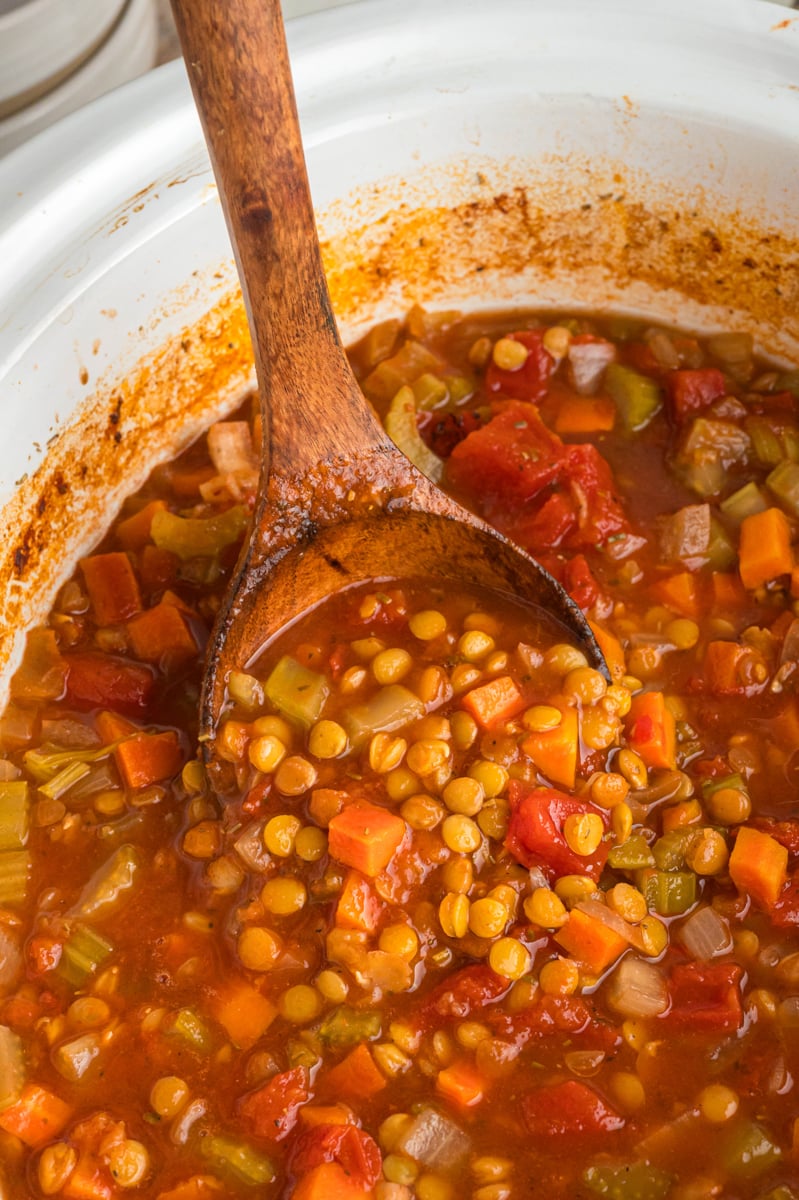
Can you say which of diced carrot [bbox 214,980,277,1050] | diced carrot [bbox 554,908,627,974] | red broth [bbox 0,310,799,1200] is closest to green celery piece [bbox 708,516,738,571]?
red broth [bbox 0,310,799,1200]

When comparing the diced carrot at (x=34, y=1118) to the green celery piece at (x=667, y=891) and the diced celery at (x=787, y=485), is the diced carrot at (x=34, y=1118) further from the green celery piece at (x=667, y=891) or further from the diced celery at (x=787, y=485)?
the diced celery at (x=787, y=485)

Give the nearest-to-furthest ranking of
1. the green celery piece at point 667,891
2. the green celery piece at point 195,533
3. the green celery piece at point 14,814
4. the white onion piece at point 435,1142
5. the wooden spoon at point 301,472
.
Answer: the wooden spoon at point 301,472 < the white onion piece at point 435,1142 < the green celery piece at point 667,891 < the green celery piece at point 14,814 < the green celery piece at point 195,533

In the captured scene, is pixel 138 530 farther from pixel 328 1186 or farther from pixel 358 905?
pixel 328 1186

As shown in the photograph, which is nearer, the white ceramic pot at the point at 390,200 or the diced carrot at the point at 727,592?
the white ceramic pot at the point at 390,200

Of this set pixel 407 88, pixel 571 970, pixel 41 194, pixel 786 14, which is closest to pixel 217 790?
pixel 571 970

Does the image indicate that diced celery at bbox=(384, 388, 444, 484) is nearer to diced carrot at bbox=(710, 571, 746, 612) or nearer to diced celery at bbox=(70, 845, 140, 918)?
diced carrot at bbox=(710, 571, 746, 612)

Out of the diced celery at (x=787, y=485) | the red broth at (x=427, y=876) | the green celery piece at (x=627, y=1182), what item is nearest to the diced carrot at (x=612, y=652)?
the red broth at (x=427, y=876)
